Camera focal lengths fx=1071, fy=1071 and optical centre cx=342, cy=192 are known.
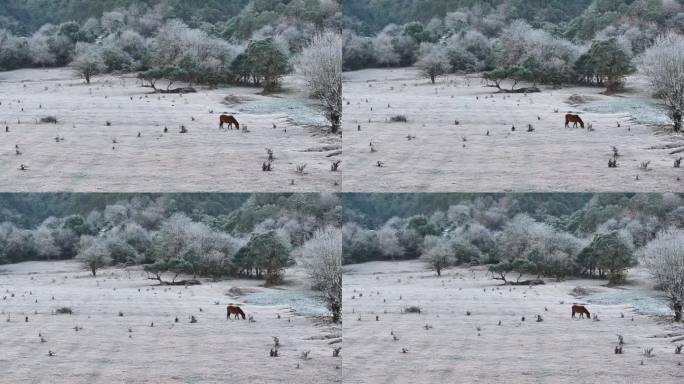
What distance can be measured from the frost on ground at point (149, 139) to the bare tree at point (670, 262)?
3071 mm

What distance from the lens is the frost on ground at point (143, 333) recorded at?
9914mm

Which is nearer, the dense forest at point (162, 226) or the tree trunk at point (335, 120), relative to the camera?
the dense forest at point (162, 226)

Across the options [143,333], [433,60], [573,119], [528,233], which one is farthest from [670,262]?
[143,333]

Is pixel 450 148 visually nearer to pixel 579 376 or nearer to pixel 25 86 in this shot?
pixel 579 376

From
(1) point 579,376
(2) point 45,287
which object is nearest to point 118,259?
(2) point 45,287

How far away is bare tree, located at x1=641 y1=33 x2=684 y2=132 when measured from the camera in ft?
34.0

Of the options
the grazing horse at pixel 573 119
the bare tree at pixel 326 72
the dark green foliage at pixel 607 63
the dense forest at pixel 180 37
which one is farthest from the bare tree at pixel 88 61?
the dark green foliage at pixel 607 63

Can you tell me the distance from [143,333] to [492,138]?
385cm

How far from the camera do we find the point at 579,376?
991 centimetres

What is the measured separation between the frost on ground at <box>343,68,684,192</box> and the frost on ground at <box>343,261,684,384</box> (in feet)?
3.18

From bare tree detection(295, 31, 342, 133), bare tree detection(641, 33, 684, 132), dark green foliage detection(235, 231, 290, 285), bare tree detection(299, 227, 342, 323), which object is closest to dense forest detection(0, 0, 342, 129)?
bare tree detection(295, 31, 342, 133)

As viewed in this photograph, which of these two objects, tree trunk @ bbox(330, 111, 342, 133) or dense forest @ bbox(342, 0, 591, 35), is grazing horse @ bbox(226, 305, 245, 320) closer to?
tree trunk @ bbox(330, 111, 342, 133)

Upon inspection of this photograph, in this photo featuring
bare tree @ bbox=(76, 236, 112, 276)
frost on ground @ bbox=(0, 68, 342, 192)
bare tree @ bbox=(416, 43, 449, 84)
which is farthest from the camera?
bare tree @ bbox=(416, 43, 449, 84)

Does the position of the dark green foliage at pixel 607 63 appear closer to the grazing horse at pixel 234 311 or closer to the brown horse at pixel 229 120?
the brown horse at pixel 229 120
